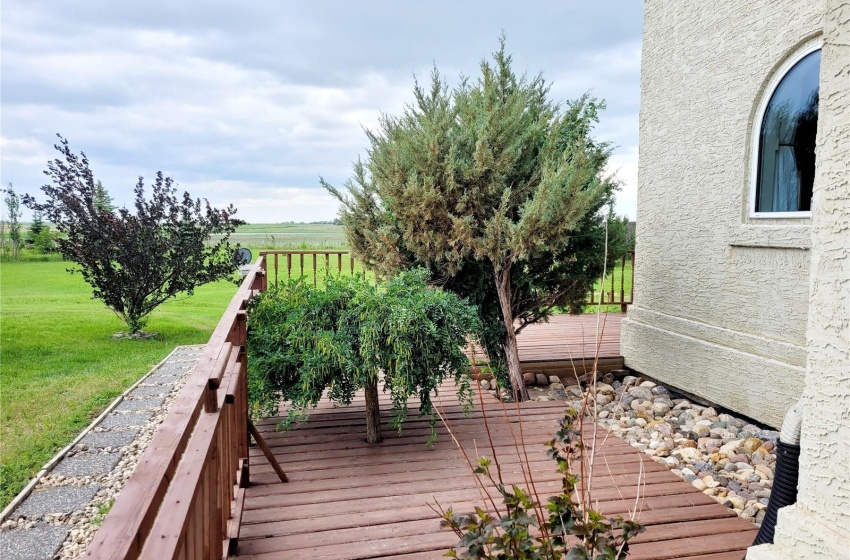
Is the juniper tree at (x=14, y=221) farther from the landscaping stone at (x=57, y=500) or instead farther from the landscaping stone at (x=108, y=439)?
the landscaping stone at (x=57, y=500)

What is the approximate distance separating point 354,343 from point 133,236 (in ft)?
22.0

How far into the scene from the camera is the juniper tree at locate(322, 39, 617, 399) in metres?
4.55

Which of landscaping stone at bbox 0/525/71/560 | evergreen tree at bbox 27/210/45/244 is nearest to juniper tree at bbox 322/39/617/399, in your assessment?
landscaping stone at bbox 0/525/71/560

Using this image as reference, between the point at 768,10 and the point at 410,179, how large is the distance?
Result: 283cm

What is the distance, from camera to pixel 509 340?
→ 5.26 m

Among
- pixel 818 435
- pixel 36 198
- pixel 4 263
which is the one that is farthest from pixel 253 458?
pixel 4 263

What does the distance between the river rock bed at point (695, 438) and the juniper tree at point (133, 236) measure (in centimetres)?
596

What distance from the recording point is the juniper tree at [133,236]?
8.61 metres

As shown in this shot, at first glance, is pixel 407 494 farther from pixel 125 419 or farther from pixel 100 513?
pixel 125 419

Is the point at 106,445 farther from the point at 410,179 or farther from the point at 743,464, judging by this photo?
the point at 743,464

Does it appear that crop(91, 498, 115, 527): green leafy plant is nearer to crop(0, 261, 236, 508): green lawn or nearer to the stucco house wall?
crop(0, 261, 236, 508): green lawn

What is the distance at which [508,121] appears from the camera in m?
4.56

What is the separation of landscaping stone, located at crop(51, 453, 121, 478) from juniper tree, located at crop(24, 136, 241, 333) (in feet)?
16.2

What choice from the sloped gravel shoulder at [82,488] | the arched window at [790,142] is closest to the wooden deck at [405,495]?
the sloped gravel shoulder at [82,488]
